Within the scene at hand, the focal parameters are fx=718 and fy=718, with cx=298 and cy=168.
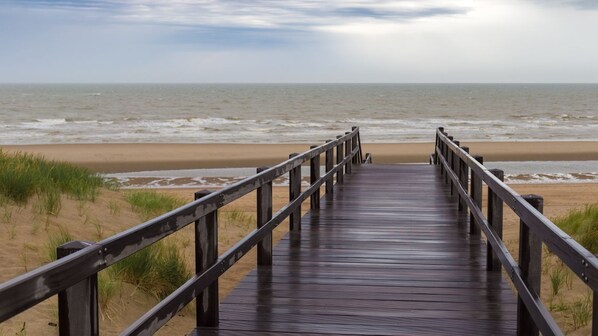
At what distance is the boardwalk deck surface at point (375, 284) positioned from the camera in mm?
4652

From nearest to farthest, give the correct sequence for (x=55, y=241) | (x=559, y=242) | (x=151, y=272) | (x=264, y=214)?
(x=559, y=242) < (x=264, y=214) < (x=151, y=272) < (x=55, y=241)

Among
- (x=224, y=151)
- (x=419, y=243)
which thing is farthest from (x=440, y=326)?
(x=224, y=151)

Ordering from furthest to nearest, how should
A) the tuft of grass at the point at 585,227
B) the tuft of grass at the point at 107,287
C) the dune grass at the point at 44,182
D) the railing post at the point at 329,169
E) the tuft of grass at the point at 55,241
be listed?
the railing post at the point at 329,169 < the dune grass at the point at 44,182 < the tuft of grass at the point at 585,227 < the tuft of grass at the point at 55,241 < the tuft of grass at the point at 107,287

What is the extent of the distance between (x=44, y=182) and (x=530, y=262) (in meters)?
7.94

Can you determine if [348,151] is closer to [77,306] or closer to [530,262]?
[530,262]

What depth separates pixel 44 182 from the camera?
33.7 ft

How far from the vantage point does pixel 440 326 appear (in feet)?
15.1

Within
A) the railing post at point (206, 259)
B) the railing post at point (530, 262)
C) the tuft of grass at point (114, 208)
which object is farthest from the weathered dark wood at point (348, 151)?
the railing post at point (530, 262)

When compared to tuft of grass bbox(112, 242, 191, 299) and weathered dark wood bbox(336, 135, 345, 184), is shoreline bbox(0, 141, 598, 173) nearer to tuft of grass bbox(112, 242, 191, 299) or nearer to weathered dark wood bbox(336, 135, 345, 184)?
weathered dark wood bbox(336, 135, 345, 184)

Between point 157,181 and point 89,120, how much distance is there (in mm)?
40601

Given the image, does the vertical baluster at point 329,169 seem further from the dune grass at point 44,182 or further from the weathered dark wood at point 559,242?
the weathered dark wood at point 559,242

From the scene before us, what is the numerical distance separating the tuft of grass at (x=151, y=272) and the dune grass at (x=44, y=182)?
2694 mm

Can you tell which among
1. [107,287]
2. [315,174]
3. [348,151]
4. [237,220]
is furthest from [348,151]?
[107,287]

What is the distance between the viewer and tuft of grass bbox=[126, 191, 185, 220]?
11387 millimetres
